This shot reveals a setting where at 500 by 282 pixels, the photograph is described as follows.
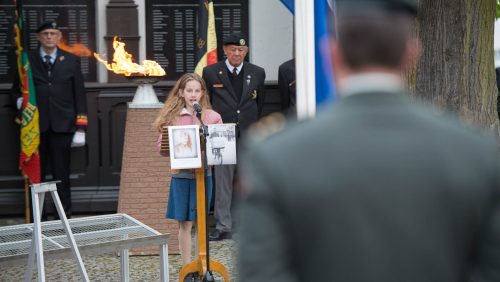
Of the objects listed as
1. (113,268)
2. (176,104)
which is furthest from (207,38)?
(113,268)

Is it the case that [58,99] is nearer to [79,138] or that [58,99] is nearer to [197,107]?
[79,138]

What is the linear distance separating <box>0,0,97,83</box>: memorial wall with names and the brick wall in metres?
2.47

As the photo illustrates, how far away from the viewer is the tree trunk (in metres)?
7.38

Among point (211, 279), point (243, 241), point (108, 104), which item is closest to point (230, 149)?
point (211, 279)

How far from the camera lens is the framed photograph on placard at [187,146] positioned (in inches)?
342

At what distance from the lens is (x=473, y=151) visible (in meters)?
2.48

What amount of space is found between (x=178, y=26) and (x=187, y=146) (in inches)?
184

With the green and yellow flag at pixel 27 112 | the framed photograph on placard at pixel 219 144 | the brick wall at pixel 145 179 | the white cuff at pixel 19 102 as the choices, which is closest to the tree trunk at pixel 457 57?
the framed photograph on placard at pixel 219 144

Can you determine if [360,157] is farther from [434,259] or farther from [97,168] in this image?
[97,168]

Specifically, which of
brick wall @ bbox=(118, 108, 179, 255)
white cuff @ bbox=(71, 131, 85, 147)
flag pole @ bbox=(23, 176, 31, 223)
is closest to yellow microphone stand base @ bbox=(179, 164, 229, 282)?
brick wall @ bbox=(118, 108, 179, 255)

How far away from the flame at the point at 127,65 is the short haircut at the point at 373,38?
27.6 feet

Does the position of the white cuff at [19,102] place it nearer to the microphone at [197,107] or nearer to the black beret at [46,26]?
the black beret at [46,26]

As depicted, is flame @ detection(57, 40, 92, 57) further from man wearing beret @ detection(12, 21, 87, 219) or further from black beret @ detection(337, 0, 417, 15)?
black beret @ detection(337, 0, 417, 15)

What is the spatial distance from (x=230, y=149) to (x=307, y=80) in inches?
91.8
